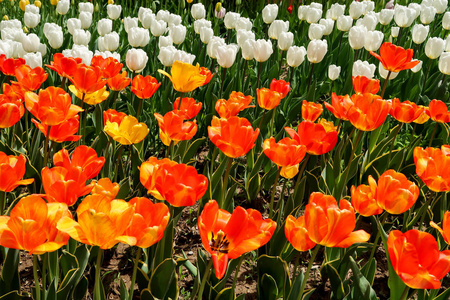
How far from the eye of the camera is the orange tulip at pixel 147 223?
1.23 metres

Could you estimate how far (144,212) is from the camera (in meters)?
1.26

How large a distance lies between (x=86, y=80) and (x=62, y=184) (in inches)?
36.9

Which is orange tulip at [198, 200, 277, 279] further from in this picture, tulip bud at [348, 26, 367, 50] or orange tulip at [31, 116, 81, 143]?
tulip bud at [348, 26, 367, 50]

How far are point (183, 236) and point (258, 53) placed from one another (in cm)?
127

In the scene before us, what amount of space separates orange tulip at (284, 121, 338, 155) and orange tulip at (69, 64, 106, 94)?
36.0 inches

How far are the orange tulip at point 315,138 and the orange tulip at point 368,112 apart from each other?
16cm

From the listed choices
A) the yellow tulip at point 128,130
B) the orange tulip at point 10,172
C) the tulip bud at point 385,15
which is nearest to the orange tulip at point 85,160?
the orange tulip at point 10,172

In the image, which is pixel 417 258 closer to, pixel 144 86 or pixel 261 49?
pixel 144 86

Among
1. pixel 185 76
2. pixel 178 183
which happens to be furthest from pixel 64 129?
pixel 178 183

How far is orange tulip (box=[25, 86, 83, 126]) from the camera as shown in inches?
71.4

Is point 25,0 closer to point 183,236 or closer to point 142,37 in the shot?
point 142,37

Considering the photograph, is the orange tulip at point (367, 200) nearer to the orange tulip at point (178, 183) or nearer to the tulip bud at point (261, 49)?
the orange tulip at point (178, 183)

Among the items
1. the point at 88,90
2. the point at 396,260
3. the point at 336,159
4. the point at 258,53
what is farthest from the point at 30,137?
the point at 396,260

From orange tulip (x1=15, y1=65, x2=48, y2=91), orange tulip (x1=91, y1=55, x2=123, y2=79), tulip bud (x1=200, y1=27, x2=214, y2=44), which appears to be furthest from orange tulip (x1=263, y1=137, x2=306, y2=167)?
tulip bud (x1=200, y1=27, x2=214, y2=44)
